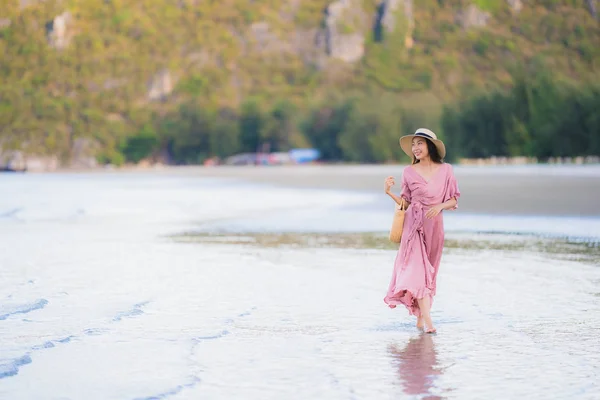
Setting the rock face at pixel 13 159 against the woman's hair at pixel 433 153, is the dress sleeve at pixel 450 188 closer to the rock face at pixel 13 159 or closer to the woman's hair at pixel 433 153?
the woman's hair at pixel 433 153

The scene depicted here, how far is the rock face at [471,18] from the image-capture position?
19125 cm

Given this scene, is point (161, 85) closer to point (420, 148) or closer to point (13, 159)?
point (13, 159)

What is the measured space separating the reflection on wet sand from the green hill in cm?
13241

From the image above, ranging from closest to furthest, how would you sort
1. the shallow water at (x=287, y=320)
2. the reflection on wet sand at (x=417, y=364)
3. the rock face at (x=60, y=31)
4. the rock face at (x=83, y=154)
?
Result: the reflection on wet sand at (x=417, y=364) → the shallow water at (x=287, y=320) → the rock face at (x=83, y=154) → the rock face at (x=60, y=31)

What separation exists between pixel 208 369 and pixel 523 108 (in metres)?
87.5

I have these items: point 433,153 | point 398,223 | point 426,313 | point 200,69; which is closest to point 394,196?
point 398,223

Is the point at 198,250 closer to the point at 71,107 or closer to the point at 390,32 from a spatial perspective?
the point at 71,107

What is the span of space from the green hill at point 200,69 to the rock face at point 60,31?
0.15m

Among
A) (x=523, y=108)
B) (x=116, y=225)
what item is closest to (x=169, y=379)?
(x=116, y=225)

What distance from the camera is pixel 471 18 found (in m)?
191

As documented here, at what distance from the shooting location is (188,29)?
191 m

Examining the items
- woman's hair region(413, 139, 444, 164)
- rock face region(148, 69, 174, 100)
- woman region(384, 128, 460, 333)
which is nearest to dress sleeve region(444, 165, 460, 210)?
woman region(384, 128, 460, 333)

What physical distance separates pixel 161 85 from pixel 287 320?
580ft

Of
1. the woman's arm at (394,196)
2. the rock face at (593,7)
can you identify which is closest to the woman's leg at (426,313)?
the woman's arm at (394,196)
